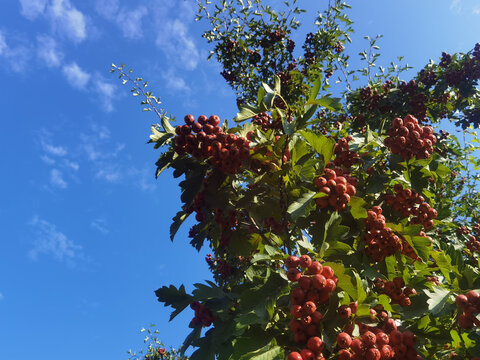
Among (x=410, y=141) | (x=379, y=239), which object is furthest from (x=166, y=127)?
(x=410, y=141)

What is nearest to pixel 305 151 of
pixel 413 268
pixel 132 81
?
pixel 413 268

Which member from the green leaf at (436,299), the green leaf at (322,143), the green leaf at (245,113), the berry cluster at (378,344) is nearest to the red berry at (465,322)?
the green leaf at (436,299)

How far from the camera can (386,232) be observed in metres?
2.58

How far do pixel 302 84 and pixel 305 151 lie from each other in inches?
168

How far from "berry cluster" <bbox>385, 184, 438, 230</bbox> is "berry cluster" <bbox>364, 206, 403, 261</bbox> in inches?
21.1

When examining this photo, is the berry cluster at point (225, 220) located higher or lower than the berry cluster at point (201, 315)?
higher

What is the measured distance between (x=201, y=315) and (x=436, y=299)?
1788 millimetres

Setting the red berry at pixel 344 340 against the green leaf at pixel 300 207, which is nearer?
the red berry at pixel 344 340

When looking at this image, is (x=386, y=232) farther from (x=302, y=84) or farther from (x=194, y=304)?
(x=302, y=84)

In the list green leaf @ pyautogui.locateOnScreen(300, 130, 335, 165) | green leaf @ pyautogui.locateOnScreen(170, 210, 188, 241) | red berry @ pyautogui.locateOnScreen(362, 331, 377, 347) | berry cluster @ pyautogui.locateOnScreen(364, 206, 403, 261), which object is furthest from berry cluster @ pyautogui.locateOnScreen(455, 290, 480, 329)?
green leaf @ pyautogui.locateOnScreen(170, 210, 188, 241)

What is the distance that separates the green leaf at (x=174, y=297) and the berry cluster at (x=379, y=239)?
1552mm

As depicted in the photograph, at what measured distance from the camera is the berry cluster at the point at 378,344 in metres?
1.90

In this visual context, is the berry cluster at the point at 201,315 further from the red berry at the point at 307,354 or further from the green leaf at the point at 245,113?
the green leaf at the point at 245,113

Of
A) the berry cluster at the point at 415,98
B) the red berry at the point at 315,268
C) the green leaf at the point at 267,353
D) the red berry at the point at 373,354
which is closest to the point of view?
the red berry at the point at 373,354
